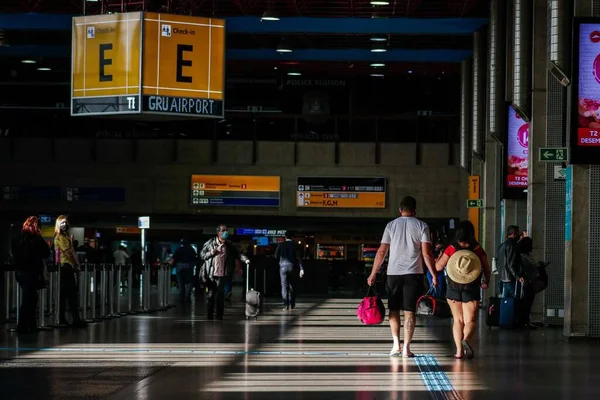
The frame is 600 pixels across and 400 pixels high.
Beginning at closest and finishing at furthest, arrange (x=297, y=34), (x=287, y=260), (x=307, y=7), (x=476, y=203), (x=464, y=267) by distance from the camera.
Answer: (x=464, y=267) → (x=287, y=260) → (x=476, y=203) → (x=307, y=7) → (x=297, y=34)

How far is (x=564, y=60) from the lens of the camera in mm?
18109

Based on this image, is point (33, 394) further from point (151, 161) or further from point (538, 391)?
point (151, 161)

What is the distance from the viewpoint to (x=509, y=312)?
20.4 m

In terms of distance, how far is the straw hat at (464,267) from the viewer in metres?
14.0

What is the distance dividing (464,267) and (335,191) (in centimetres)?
3141

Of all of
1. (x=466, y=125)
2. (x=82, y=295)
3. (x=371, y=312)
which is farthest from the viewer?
(x=466, y=125)

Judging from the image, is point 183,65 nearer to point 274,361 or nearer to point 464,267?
point 464,267

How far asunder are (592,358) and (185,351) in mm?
4752

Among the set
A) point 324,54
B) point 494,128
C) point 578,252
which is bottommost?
point 578,252

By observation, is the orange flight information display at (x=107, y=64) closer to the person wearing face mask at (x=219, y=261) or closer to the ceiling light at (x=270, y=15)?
the person wearing face mask at (x=219, y=261)

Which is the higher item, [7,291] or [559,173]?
[559,173]

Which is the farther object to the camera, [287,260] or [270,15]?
[270,15]

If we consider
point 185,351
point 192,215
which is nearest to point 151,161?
point 192,215

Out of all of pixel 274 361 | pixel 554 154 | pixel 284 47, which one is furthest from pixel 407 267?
pixel 284 47
